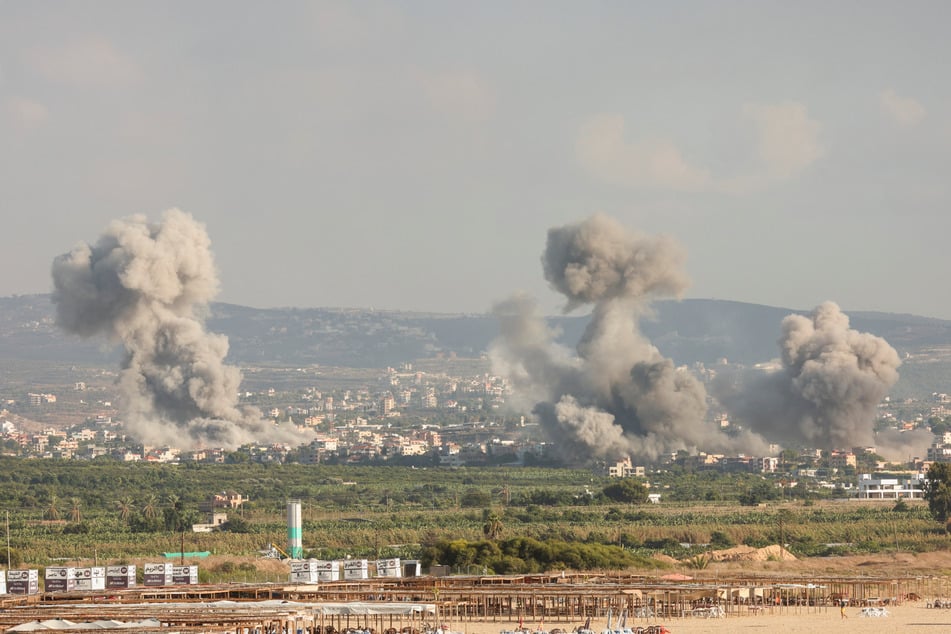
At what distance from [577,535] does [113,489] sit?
46.5 metres

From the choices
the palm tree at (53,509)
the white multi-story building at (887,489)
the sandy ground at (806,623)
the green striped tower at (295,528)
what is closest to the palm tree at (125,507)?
the palm tree at (53,509)

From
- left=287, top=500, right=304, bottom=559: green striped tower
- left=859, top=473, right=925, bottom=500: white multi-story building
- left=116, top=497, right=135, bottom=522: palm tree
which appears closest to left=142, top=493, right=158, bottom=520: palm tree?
left=116, top=497, right=135, bottom=522: palm tree

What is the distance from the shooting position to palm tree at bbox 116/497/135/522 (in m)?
83.4

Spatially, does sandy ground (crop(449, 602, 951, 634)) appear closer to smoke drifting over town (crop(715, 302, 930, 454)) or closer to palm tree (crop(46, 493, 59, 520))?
palm tree (crop(46, 493, 59, 520))

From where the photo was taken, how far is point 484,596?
44.4 m

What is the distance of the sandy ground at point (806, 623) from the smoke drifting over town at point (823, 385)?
6648 centimetres

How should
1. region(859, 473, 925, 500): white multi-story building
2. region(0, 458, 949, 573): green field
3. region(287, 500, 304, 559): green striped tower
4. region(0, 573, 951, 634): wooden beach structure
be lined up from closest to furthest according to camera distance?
region(0, 573, 951, 634): wooden beach structure → region(287, 500, 304, 559): green striped tower → region(0, 458, 949, 573): green field → region(859, 473, 925, 500): white multi-story building

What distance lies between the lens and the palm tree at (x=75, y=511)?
82188mm

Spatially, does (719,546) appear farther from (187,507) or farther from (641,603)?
(187,507)

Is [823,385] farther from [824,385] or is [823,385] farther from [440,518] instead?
[440,518]

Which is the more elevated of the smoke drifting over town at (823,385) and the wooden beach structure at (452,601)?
the smoke drifting over town at (823,385)

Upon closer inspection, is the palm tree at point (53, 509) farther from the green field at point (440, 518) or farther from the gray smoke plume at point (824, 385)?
the gray smoke plume at point (824, 385)

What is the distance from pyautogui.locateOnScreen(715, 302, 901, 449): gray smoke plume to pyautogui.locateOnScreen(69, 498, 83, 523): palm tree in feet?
165

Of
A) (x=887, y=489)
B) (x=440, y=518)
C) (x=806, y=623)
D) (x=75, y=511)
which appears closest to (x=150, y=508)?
(x=75, y=511)
